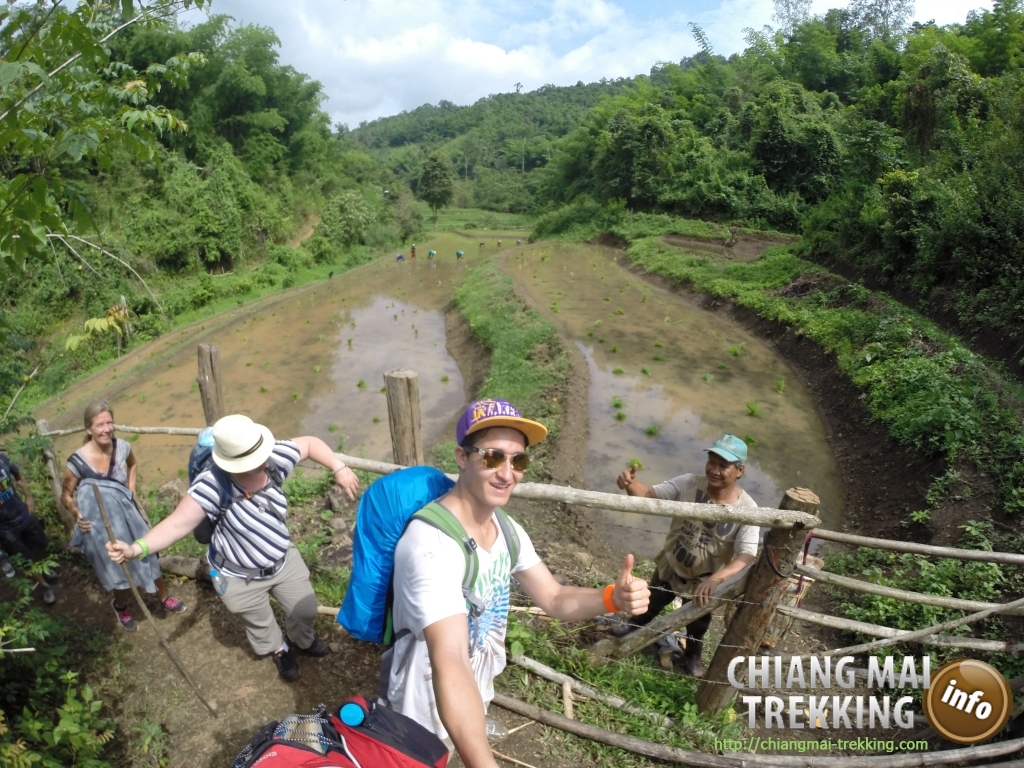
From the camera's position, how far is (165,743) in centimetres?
315

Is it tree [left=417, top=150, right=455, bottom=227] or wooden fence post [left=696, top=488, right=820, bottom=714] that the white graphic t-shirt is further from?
tree [left=417, top=150, right=455, bottom=227]

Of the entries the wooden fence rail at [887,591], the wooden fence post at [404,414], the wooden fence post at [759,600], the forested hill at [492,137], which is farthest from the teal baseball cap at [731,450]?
the forested hill at [492,137]

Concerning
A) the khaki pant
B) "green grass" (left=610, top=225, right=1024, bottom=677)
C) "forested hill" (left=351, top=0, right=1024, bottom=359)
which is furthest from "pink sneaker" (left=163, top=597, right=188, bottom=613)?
"forested hill" (left=351, top=0, right=1024, bottom=359)

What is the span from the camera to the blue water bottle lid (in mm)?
1773

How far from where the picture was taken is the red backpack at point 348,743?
1672mm

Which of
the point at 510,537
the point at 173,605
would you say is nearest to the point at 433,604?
the point at 510,537

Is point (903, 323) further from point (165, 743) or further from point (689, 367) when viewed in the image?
point (165, 743)

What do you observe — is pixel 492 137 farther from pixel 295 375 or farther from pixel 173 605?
pixel 173 605

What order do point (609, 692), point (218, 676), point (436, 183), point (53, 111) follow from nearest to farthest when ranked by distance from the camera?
point (53, 111), point (609, 692), point (218, 676), point (436, 183)

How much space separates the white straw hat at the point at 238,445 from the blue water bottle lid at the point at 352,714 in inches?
53.6

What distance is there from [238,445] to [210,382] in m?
3.58

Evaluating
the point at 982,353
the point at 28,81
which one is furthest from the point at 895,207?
the point at 28,81

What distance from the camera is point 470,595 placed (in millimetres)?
1877

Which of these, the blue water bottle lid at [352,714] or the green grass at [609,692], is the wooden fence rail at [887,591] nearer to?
the green grass at [609,692]
